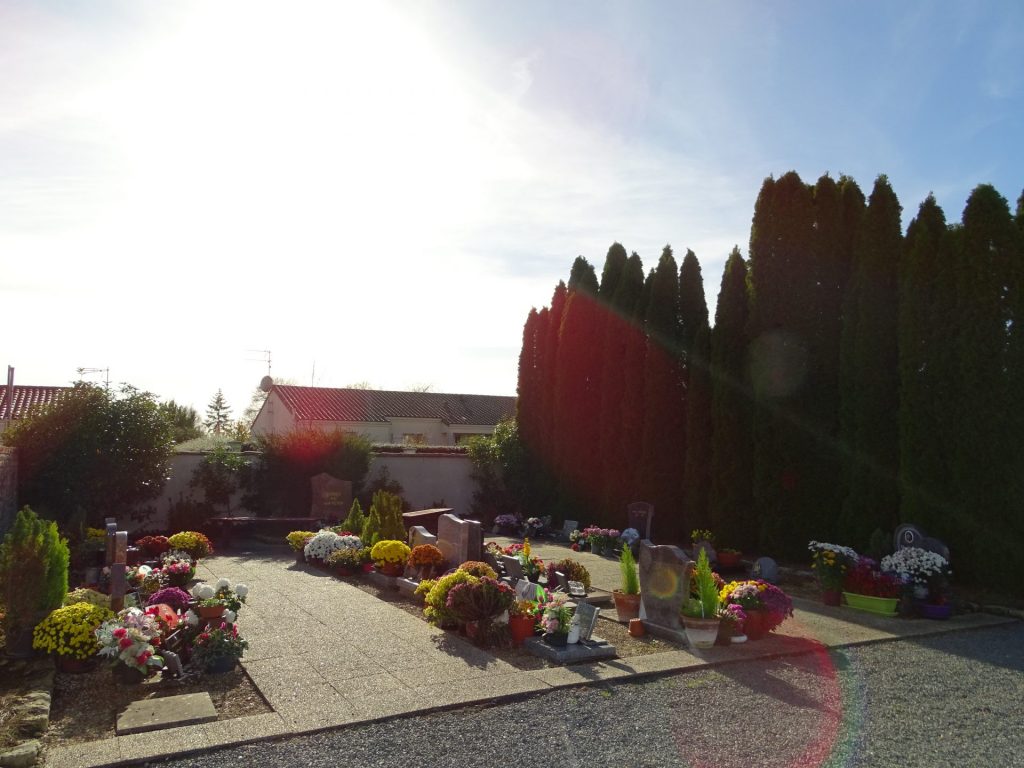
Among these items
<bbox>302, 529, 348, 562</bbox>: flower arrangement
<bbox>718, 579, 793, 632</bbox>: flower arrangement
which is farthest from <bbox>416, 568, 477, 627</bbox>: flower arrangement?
<bbox>302, 529, 348, 562</bbox>: flower arrangement

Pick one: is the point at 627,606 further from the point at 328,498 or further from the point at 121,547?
the point at 328,498

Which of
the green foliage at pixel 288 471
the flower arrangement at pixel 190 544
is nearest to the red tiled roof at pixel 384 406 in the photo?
the green foliage at pixel 288 471

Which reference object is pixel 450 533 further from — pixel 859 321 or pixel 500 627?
pixel 859 321

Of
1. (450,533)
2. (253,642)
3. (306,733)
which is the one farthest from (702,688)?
(450,533)

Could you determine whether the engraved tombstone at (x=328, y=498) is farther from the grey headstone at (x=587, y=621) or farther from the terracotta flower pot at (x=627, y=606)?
the grey headstone at (x=587, y=621)

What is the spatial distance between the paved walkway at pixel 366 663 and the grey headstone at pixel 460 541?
4.75ft

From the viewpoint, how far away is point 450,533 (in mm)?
11875

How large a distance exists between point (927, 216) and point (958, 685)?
7737 mm

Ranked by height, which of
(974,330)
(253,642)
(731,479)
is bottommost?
(253,642)

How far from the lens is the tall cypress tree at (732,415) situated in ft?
49.8

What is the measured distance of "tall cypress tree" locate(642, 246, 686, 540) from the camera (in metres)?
17.5

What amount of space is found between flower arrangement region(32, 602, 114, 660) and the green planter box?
Answer: 869 cm

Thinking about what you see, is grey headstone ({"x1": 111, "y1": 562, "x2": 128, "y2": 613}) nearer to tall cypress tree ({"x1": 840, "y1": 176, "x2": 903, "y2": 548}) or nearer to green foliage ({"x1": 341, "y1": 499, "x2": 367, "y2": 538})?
green foliage ({"x1": 341, "y1": 499, "x2": 367, "y2": 538})

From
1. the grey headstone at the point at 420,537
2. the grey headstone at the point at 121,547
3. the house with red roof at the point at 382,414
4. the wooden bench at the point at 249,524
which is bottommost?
the wooden bench at the point at 249,524
